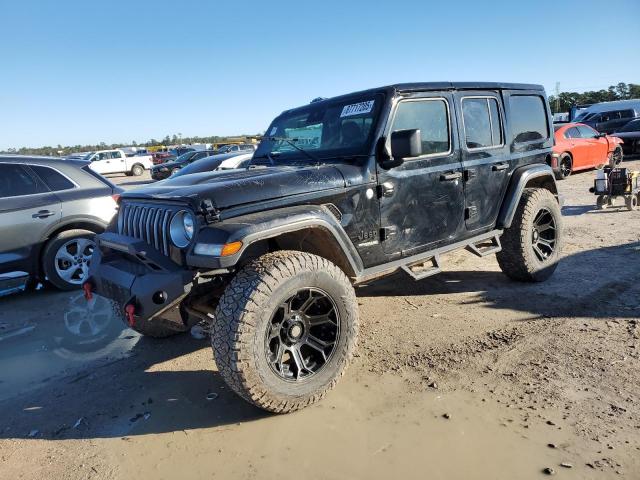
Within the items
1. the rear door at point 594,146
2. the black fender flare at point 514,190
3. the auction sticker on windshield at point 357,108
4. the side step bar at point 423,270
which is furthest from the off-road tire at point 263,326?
the rear door at point 594,146

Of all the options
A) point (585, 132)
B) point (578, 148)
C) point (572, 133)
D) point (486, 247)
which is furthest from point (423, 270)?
point (585, 132)

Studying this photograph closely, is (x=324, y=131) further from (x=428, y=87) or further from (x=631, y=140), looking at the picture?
(x=631, y=140)

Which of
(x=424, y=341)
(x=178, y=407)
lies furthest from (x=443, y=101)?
(x=178, y=407)

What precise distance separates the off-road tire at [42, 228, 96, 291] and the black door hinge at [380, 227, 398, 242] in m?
4.01

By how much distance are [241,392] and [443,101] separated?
2.89 m

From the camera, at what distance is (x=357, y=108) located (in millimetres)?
3777

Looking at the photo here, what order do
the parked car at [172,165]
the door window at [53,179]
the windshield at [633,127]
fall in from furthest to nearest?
the parked car at [172,165] → the windshield at [633,127] → the door window at [53,179]

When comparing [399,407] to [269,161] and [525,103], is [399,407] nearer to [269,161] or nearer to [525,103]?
[269,161]

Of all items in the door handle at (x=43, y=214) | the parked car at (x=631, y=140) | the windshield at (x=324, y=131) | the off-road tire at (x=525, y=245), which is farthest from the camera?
the parked car at (x=631, y=140)

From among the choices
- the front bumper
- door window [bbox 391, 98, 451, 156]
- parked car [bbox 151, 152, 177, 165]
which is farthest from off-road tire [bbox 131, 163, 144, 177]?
door window [bbox 391, 98, 451, 156]

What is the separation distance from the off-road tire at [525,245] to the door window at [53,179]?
5.19 meters

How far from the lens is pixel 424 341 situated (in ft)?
12.5

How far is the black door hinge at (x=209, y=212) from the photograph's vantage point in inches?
109

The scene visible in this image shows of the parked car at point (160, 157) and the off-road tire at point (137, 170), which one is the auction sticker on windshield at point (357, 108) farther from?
the parked car at point (160, 157)
